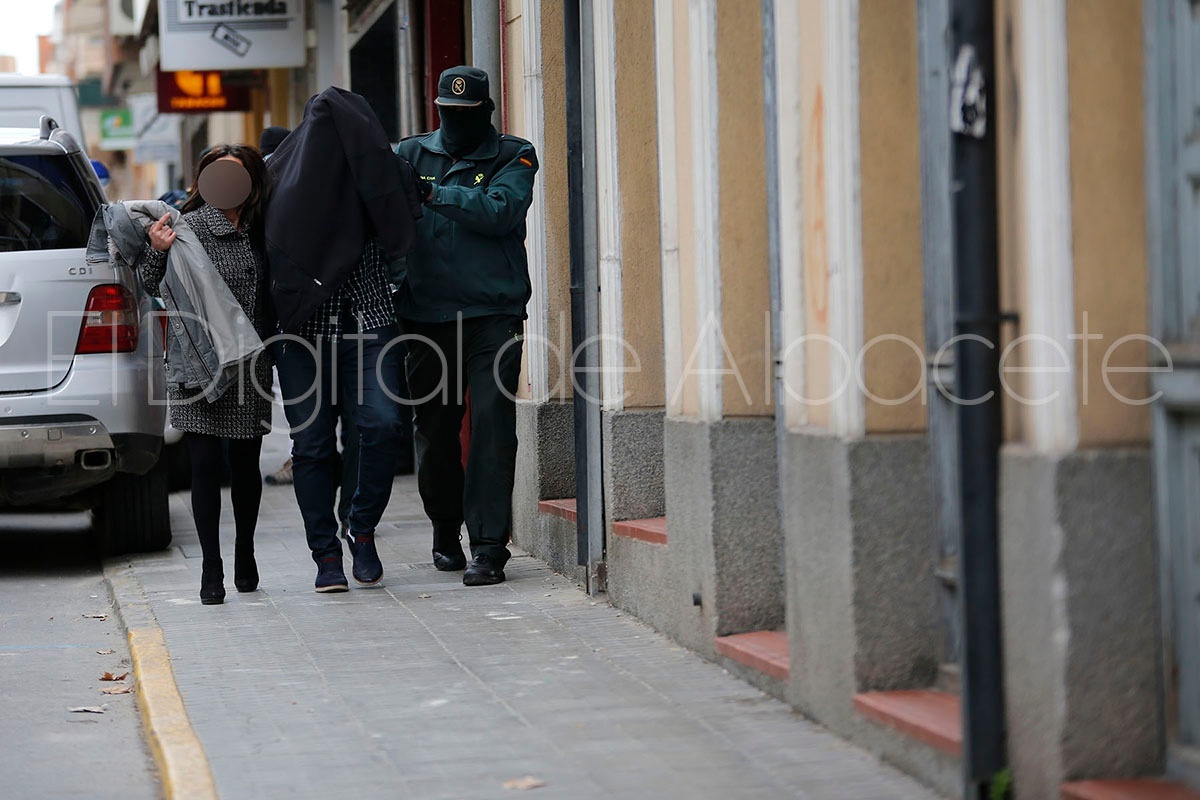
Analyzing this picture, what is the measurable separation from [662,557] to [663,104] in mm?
1624

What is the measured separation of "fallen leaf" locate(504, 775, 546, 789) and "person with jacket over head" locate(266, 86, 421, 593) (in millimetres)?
2991

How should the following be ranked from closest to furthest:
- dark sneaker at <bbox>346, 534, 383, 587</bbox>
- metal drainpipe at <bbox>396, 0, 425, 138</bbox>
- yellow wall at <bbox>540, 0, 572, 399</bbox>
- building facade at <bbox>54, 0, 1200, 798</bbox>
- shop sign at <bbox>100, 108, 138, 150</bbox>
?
1. building facade at <bbox>54, 0, 1200, 798</bbox>
2. dark sneaker at <bbox>346, 534, 383, 587</bbox>
3. yellow wall at <bbox>540, 0, 572, 399</bbox>
4. metal drainpipe at <bbox>396, 0, 425, 138</bbox>
5. shop sign at <bbox>100, 108, 138, 150</bbox>

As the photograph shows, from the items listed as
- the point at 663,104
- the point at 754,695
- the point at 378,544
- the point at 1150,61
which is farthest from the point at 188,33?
the point at 1150,61

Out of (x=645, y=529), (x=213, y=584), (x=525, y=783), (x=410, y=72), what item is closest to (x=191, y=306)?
(x=213, y=584)

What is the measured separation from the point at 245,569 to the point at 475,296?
58.6 inches

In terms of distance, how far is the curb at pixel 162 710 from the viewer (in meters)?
4.71

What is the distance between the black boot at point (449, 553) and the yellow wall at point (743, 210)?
2.52 m

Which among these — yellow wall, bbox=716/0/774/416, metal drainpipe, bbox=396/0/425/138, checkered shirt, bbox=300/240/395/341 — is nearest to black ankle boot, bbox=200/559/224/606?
checkered shirt, bbox=300/240/395/341

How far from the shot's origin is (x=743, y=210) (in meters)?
5.97

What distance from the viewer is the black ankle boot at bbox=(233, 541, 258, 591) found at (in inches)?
297

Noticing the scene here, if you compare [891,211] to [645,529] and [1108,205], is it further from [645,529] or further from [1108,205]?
[645,529]

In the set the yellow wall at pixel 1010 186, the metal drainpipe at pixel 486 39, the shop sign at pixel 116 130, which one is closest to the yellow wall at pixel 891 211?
the yellow wall at pixel 1010 186

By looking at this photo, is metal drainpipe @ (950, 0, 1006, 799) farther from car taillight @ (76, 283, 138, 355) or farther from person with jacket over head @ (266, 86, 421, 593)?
car taillight @ (76, 283, 138, 355)

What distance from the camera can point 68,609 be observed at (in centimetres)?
790
